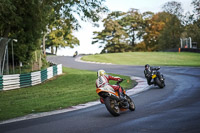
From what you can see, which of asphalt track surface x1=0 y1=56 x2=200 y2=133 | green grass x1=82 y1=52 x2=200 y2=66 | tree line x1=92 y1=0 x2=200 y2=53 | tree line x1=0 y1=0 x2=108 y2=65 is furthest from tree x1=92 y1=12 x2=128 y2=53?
asphalt track surface x1=0 y1=56 x2=200 y2=133

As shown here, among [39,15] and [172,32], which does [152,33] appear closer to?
[172,32]

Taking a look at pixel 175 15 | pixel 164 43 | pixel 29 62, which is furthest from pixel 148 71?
pixel 175 15

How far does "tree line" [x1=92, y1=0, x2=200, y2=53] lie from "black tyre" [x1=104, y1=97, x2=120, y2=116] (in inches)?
2750

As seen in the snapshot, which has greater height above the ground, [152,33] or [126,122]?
[152,33]

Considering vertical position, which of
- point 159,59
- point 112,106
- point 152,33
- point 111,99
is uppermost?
point 152,33

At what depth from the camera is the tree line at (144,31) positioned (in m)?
78.9

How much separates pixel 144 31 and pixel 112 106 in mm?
82985

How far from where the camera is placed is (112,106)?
9305mm

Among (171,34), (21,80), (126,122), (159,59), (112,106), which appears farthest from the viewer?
(171,34)

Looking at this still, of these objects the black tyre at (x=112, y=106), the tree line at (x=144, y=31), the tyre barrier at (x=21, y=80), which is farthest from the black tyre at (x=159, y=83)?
the tree line at (x=144, y=31)

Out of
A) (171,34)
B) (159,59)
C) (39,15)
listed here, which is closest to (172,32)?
(171,34)

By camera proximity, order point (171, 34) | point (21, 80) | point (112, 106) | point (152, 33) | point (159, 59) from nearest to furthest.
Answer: point (112, 106) → point (21, 80) → point (159, 59) → point (171, 34) → point (152, 33)

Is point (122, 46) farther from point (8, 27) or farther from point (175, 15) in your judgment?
point (8, 27)

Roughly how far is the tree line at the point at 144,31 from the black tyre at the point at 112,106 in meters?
69.9
